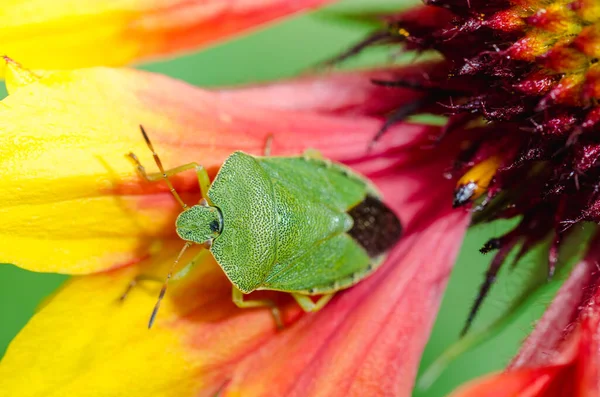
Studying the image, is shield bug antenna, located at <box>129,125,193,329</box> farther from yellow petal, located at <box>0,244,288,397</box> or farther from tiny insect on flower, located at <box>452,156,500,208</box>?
tiny insect on flower, located at <box>452,156,500,208</box>

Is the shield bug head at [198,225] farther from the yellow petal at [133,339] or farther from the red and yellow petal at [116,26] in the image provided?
the red and yellow petal at [116,26]

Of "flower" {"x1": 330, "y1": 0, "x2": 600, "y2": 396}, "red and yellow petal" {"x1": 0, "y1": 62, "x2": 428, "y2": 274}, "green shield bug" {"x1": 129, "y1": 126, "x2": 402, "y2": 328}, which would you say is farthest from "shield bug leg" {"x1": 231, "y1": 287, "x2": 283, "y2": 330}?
"flower" {"x1": 330, "y1": 0, "x2": 600, "y2": 396}

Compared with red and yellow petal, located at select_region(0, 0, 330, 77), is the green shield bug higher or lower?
lower

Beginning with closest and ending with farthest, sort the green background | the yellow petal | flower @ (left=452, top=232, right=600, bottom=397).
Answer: flower @ (left=452, top=232, right=600, bottom=397) < the yellow petal < the green background

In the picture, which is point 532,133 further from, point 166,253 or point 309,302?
point 166,253

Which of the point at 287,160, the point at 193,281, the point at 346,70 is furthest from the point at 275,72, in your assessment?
the point at 193,281

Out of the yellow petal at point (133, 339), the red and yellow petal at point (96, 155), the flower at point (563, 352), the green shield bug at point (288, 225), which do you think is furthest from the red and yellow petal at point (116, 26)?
the flower at point (563, 352)

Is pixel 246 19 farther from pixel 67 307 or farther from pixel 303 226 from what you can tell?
pixel 67 307
